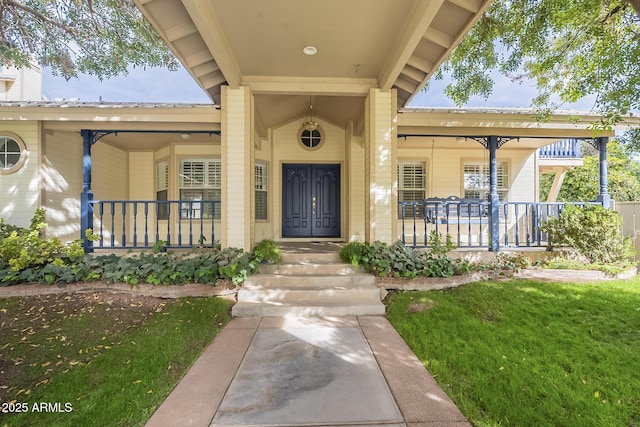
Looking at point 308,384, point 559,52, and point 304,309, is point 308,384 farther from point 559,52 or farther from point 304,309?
point 559,52

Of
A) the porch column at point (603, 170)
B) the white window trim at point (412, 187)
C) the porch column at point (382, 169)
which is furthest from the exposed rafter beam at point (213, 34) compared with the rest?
the porch column at point (603, 170)

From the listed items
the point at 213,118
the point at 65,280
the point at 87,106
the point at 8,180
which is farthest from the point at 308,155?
the point at 8,180

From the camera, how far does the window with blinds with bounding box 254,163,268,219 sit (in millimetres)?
7395

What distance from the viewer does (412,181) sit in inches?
332

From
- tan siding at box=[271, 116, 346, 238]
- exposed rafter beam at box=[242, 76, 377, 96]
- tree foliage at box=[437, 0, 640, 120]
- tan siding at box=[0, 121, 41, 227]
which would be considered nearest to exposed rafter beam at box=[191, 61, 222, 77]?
exposed rafter beam at box=[242, 76, 377, 96]

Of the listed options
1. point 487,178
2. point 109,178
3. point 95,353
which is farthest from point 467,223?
point 109,178

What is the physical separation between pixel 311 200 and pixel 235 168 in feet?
9.85

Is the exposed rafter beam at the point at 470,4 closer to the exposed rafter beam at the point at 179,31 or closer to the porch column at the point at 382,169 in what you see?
the porch column at the point at 382,169

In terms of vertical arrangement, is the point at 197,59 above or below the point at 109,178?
above

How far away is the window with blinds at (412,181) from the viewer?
8391mm

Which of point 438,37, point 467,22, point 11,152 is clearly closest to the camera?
point 467,22

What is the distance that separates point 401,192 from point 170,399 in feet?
24.2

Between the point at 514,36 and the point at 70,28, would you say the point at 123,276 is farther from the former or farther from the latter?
the point at 514,36

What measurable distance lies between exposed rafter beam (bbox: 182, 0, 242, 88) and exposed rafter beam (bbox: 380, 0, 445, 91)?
2427 millimetres
